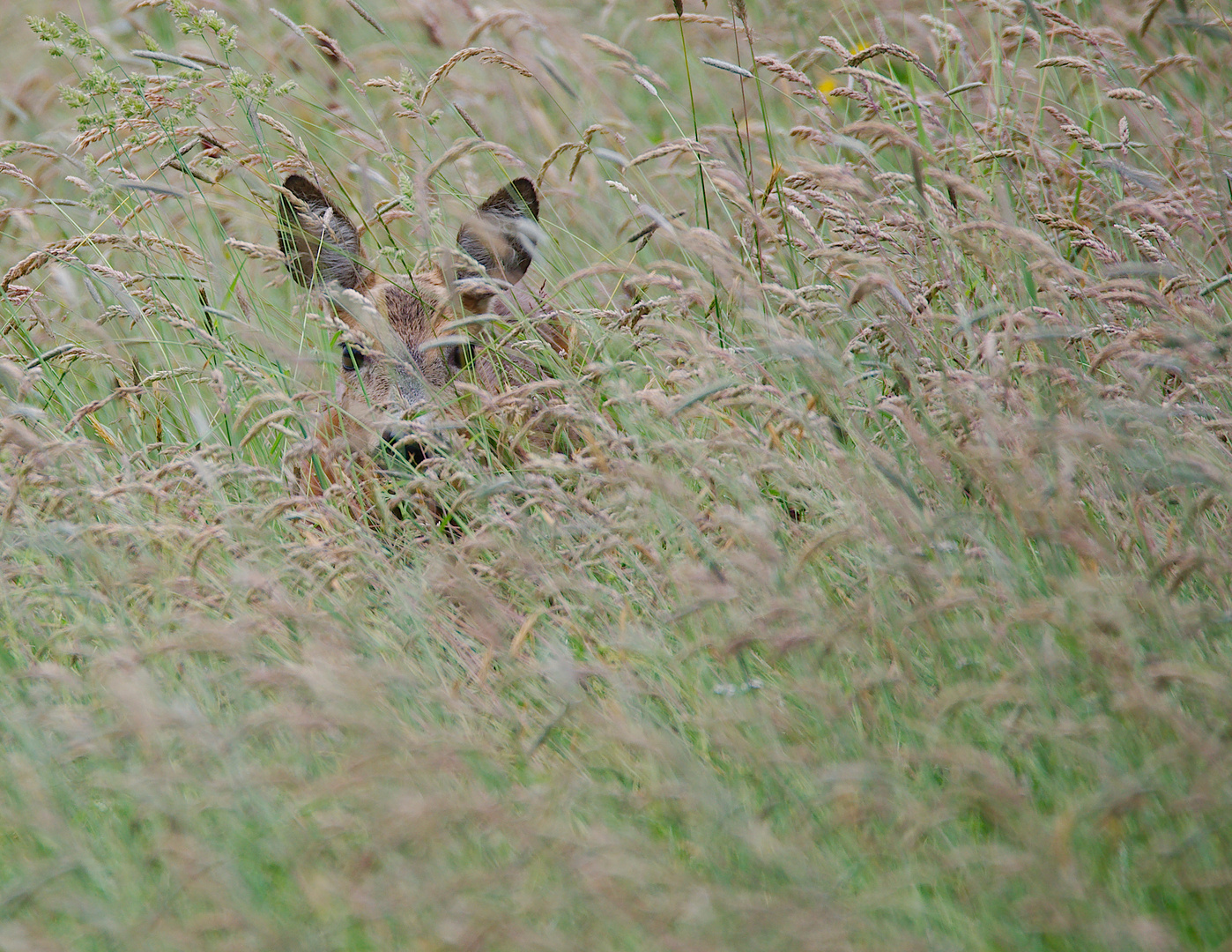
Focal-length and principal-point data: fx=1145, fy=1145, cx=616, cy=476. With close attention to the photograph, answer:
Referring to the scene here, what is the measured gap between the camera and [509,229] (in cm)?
472

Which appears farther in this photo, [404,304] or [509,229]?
[404,304]

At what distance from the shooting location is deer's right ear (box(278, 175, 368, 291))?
14.8ft

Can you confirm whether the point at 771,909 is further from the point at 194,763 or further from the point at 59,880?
the point at 59,880

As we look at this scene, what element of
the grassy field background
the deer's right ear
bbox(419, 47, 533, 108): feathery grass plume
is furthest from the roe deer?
Answer: bbox(419, 47, 533, 108): feathery grass plume

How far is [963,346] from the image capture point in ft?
12.5

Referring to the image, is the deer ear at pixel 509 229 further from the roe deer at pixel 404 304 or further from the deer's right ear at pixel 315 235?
the deer's right ear at pixel 315 235

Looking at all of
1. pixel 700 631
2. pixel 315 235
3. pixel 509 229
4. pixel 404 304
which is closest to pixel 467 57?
pixel 509 229

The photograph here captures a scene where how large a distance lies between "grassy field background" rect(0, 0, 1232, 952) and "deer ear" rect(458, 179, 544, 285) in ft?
1.02

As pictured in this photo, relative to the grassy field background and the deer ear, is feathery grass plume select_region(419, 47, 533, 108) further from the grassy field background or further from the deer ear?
the deer ear

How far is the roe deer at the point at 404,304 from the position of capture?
3574 millimetres

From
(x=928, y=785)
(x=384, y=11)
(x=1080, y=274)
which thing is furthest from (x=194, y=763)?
(x=384, y=11)

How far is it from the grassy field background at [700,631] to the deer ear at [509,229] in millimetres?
309

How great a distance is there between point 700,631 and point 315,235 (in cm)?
294

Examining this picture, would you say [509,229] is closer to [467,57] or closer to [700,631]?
[467,57]
